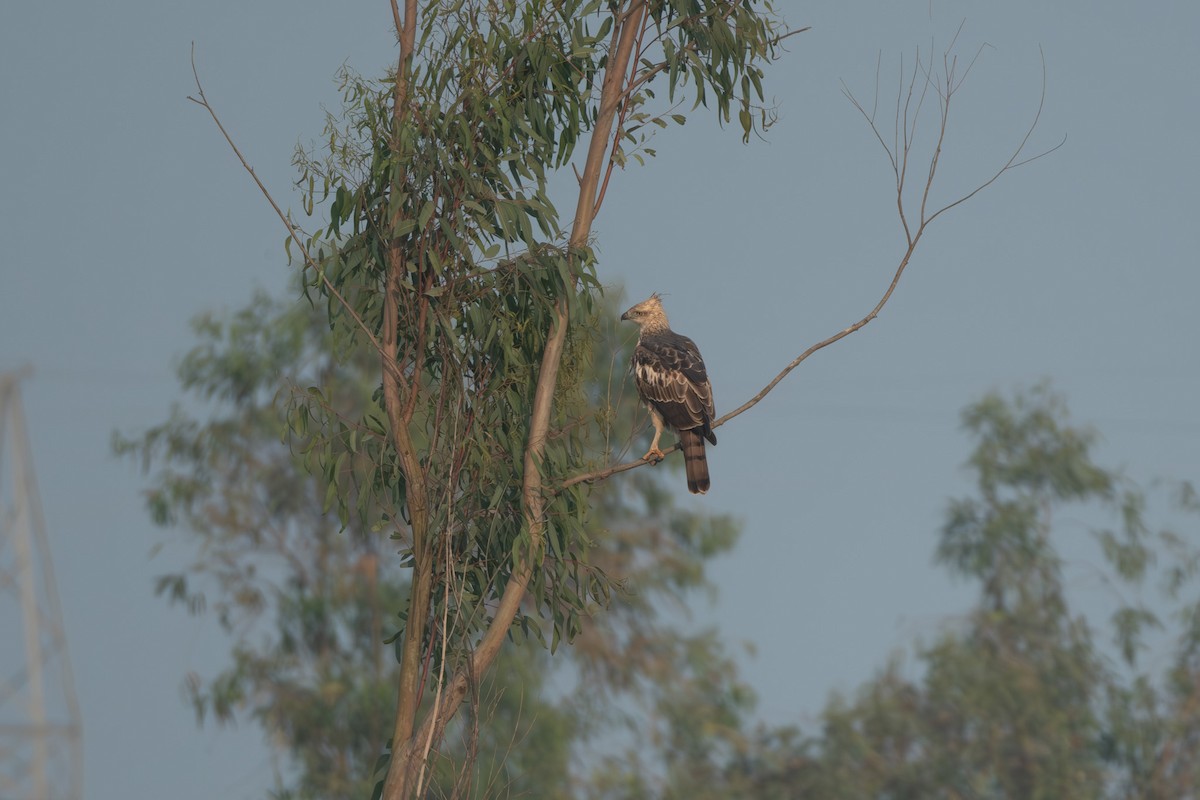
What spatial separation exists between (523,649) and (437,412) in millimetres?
11619

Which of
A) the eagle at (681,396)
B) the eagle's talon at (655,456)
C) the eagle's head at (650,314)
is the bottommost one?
the eagle's talon at (655,456)

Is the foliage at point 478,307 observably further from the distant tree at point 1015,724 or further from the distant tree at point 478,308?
the distant tree at point 1015,724

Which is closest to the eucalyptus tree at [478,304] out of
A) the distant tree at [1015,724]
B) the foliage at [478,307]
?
the foliage at [478,307]

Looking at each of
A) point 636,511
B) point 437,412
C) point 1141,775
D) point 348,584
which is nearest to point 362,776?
point 348,584

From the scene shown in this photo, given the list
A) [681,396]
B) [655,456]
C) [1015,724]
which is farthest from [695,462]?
[1015,724]

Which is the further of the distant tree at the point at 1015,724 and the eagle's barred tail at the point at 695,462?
the distant tree at the point at 1015,724

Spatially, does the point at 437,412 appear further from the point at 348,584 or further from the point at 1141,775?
the point at 1141,775

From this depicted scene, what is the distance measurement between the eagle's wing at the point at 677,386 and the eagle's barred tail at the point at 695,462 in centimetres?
5

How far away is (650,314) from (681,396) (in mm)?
1180

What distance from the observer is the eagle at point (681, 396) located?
31.0ft

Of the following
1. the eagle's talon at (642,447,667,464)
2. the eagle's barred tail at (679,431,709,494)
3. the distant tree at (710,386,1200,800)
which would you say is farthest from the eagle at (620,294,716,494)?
the distant tree at (710,386,1200,800)

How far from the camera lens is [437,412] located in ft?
26.9

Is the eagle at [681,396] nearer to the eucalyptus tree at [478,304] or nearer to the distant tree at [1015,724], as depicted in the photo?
the eucalyptus tree at [478,304]

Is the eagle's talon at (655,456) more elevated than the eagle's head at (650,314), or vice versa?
the eagle's head at (650,314)
